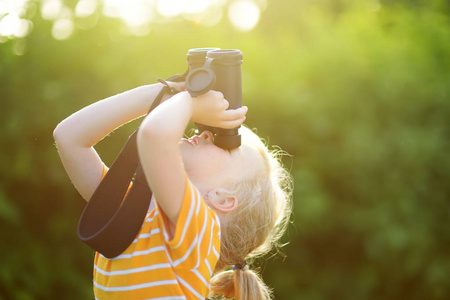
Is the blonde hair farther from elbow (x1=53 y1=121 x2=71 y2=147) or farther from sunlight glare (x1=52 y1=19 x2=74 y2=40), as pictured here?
sunlight glare (x1=52 y1=19 x2=74 y2=40)

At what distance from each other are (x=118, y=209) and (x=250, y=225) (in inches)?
16.7

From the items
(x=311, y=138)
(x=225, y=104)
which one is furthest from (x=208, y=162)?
(x=311, y=138)

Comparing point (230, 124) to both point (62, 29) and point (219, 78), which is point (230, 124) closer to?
point (219, 78)

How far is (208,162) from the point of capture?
1.39 metres

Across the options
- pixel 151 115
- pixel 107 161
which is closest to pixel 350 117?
pixel 107 161

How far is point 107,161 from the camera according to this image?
2787mm

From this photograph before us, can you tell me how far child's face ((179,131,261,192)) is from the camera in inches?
54.3

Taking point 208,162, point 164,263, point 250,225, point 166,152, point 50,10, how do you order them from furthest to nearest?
1. point 50,10
2. point 250,225
3. point 208,162
4. point 164,263
5. point 166,152

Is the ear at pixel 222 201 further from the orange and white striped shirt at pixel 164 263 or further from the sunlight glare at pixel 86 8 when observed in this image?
the sunlight glare at pixel 86 8

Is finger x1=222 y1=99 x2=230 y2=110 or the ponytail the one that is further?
the ponytail

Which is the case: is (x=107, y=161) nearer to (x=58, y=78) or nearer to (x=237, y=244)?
(x=58, y=78)

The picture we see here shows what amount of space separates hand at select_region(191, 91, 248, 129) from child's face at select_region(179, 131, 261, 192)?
0.10 meters

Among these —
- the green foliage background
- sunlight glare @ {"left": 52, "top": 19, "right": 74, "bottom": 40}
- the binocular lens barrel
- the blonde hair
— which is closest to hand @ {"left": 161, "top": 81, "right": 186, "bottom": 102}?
→ the binocular lens barrel

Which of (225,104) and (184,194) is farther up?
(225,104)
